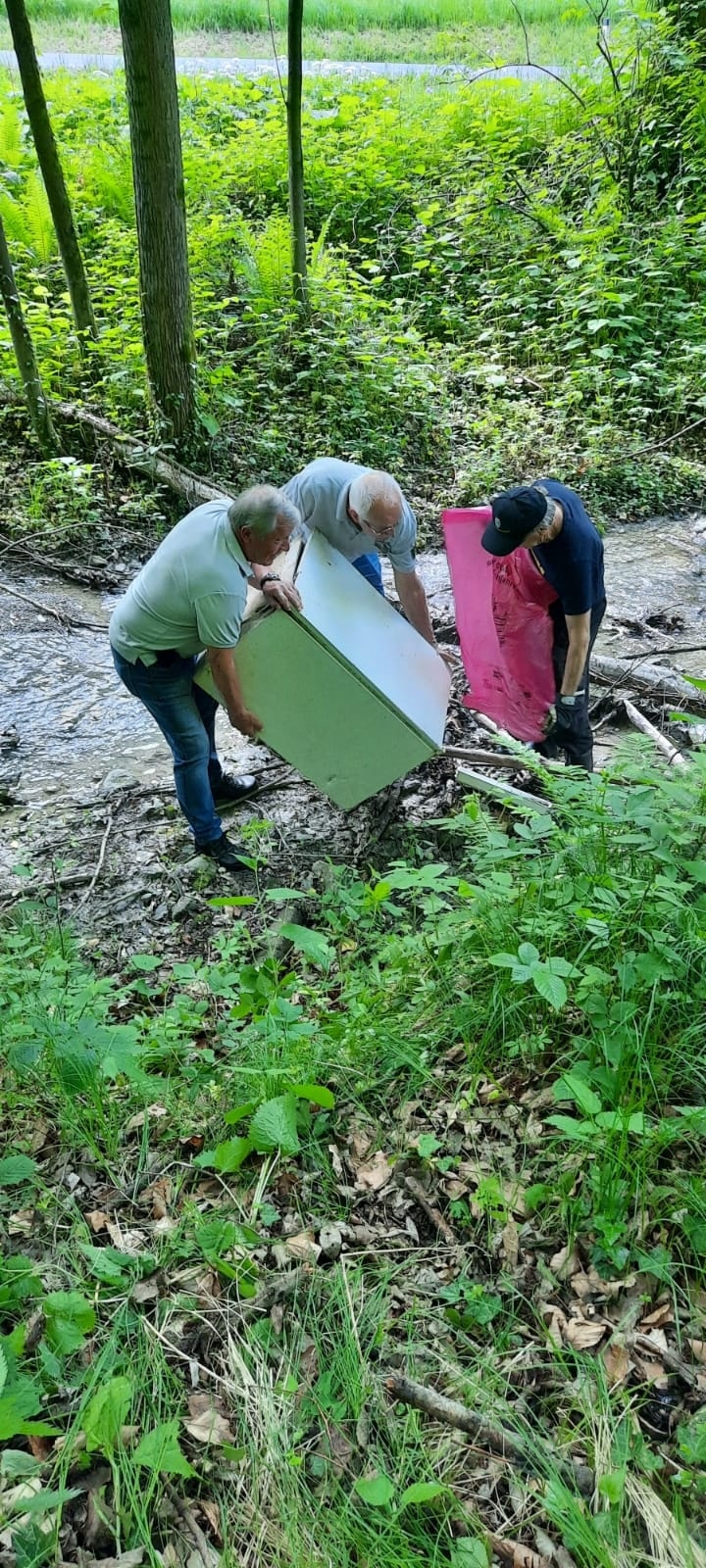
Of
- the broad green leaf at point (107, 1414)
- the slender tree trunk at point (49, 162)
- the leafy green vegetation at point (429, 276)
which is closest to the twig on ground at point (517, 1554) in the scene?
the broad green leaf at point (107, 1414)

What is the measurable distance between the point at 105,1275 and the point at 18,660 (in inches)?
160

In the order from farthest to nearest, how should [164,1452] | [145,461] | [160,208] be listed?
[145,461], [160,208], [164,1452]

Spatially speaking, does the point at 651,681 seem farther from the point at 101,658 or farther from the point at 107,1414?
the point at 107,1414

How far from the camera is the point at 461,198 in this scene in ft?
31.3

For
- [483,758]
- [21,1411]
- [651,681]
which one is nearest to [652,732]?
[651,681]

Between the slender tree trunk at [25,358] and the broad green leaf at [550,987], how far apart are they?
229 inches

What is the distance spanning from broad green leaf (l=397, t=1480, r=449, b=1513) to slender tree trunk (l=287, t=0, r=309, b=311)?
8.11 m

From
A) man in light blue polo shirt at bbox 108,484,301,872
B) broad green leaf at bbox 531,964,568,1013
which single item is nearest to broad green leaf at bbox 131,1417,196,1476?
broad green leaf at bbox 531,964,568,1013

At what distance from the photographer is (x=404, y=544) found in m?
3.58

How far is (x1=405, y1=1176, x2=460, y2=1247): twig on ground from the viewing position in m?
1.94

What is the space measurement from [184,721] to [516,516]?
1.55 metres

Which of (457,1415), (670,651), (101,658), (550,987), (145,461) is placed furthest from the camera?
(145,461)

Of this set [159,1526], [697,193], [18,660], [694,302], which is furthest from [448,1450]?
[697,193]

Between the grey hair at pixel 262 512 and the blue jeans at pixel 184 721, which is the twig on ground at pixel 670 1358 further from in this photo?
the blue jeans at pixel 184 721
